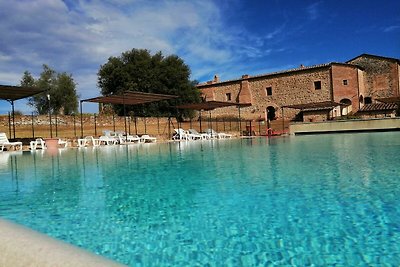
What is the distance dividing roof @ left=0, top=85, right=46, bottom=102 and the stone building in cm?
1824

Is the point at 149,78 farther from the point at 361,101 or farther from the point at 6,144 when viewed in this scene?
the point at 361,101

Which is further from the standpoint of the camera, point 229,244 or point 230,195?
point 230,195

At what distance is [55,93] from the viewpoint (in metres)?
32.3

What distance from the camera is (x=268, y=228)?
304cm

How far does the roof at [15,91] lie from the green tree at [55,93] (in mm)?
16836

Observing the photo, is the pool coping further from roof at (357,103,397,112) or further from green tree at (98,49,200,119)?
roof at (357,103,397,112)

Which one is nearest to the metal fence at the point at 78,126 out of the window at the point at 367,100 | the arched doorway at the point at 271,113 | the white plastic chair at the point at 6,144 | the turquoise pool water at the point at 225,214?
the white plastic chair at the point at 6,144

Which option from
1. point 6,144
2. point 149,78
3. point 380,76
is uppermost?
point 149,78

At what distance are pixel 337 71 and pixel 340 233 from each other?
101ft

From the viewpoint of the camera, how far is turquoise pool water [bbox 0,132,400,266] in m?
2.51

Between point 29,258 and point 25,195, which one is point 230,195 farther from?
point 29,258

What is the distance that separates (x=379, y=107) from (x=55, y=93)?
28.9m

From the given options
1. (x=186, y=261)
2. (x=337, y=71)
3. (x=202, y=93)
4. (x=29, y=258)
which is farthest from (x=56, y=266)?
(x=202, y=93)

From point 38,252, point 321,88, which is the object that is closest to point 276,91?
point 321,88
